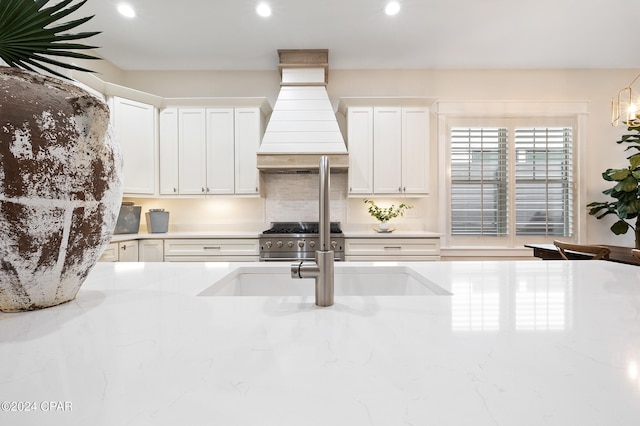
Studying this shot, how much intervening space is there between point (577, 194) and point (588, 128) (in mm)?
844

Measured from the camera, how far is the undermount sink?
3.74 ft

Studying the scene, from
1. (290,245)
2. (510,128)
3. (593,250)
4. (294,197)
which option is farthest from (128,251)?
(510,128)

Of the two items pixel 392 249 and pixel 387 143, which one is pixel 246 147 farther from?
pixel 392 249

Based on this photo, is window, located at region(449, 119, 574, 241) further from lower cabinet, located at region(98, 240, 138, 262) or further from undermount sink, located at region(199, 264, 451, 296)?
lower cabinet, located at region(98, 240, 138, 262)

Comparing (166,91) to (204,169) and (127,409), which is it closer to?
(204,169)

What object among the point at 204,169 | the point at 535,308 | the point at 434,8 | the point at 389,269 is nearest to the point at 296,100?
the point at 204,169

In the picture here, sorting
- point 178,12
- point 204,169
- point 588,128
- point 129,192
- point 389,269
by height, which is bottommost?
point 389,269

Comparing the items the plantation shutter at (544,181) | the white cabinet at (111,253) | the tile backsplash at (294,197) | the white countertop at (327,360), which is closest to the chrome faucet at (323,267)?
the white countertop at (327,360)

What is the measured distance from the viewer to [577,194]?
12.9 feet

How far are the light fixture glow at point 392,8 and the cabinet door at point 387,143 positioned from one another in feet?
3.27

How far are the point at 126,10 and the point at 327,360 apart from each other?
353 centimetres

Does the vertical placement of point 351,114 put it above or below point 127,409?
above

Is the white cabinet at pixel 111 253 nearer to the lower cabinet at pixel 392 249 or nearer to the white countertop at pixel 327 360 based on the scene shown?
the lower cabinet at pixel 392 249

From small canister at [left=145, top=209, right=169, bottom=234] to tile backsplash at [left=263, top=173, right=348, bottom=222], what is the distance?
119 cm
